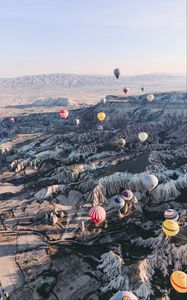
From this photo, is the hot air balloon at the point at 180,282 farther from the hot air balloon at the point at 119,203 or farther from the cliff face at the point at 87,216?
the hot air balloon at the point at 119,203

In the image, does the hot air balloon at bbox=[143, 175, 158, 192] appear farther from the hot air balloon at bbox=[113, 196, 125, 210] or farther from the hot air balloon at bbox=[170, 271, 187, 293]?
the hot air balloon at bbox=[170, 271, 187, 293]

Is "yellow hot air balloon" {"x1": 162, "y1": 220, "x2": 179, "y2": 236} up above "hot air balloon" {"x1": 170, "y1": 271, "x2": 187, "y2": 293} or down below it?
above

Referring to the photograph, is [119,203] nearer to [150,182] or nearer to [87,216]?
[87,216]

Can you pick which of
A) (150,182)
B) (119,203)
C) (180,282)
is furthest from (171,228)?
(150,182)

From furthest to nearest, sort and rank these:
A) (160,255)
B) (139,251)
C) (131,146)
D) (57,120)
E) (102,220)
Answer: (57,120) → (131,146) → (102,220) → (139,251) → (160,255)

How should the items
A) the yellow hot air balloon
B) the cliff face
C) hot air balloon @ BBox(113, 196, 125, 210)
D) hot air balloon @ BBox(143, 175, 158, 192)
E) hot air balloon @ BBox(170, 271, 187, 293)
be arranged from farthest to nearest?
1. hot air balloon @ BBox(143, 175, 158, 192)
2. hot air balloon @ BBox(113, 196, 125, 210)
3. the yellow hot air balloon
4. the cliff face
5. hot air balloon @ BBox(170, 271, 187, 293)

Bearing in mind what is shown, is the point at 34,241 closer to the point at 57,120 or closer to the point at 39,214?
the point at 39,214

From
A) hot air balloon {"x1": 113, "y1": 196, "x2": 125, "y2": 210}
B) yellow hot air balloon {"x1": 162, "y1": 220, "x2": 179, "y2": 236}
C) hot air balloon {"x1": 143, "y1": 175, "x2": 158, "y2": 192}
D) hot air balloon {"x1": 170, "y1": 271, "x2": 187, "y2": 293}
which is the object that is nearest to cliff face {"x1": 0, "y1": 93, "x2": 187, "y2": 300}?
yellow hot air balloon {"x1": 162, "y1": 220, "x2": 179, "y2": 236}

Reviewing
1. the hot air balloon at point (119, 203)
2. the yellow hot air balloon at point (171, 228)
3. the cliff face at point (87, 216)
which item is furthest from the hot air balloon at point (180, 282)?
the hot air balloon at point (119, 203)

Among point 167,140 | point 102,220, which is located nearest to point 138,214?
point 102,220
